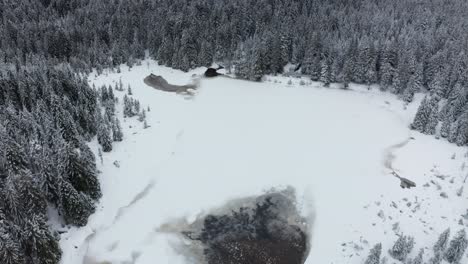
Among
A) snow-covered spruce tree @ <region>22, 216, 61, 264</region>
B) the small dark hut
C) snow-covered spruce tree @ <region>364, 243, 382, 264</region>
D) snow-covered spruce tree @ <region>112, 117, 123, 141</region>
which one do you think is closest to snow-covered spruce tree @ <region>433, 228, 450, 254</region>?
snow-covered spruce tree @ <region>364, 243, 382, 264</region>

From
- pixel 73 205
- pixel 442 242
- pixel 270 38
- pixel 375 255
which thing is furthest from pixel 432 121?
pixel 73 205

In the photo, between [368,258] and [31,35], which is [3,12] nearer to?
[31,35]

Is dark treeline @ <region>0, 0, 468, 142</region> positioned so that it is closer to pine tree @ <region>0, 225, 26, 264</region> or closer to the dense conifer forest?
the dense conifer forest

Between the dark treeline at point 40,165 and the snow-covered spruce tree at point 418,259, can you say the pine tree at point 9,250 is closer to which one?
the dark treeline at point 40,165

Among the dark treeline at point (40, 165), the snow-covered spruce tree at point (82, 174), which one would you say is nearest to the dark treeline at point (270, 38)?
the dark treeline at point (40, 165)

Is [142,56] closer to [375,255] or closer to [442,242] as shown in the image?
[375,255]
